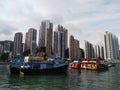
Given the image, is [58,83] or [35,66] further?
[35,66]

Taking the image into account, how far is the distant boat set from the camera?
6043cm

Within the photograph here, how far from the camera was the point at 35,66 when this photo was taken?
62188mm

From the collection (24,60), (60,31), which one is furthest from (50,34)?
(24,60)

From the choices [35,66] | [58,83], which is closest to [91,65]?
[35,66]

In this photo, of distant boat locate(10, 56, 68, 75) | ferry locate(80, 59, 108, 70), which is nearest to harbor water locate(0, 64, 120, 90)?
distant boat locate(10, 56, 68, 75)

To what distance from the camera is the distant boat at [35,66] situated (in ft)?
198

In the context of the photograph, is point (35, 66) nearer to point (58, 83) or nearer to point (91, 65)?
point (58, 83)

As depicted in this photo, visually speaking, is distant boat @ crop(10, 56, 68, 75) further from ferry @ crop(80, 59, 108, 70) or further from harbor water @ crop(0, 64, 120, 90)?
ferry @ crop(80, 59, 108, 70)

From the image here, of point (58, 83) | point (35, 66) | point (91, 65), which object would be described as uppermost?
point (35, 66)

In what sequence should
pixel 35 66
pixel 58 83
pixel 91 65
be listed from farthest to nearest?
pixel 91 65 → pixel 35 66 → pixel 58 83

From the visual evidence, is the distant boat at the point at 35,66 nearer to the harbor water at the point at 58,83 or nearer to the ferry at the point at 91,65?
the harbor water at the point at 58,83

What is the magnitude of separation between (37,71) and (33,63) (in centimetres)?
340

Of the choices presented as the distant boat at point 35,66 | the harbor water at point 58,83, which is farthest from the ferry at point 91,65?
the harbor water at point 58,83

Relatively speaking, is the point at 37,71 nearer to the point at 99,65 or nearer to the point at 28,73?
the point at 28,73
